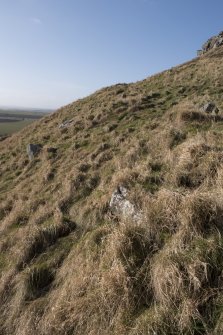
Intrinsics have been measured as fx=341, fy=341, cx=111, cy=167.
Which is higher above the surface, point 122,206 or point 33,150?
point 122,206

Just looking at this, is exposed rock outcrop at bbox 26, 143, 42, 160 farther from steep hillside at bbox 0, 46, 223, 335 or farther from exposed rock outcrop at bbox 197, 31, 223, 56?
exposed rock outcrop at bbox 197, 31, 223, 56

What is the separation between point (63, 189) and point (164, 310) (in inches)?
270

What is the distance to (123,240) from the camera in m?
6.21

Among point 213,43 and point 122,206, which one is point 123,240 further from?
point 213,43

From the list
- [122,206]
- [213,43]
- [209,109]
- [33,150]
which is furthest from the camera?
[213,43]

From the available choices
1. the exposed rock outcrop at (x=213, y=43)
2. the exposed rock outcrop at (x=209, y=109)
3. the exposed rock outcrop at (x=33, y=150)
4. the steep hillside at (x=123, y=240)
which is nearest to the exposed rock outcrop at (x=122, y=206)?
the steep hillside at (x=123, y=240)

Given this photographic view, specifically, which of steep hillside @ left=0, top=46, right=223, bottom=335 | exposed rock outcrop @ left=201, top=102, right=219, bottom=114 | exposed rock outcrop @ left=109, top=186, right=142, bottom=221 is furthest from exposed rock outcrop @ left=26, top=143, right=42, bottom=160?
exposed rock outcrop @ left=109, top=186, right=142, bottom=221

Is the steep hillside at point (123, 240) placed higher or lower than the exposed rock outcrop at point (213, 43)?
lower

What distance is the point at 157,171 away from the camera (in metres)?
9.10

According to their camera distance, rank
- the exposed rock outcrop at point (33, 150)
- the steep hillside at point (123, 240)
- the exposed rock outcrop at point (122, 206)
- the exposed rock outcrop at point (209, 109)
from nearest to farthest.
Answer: the steep hillside at point (123, 240) → the exposed rock outcrop at point (122, 206) → the exposed rock outcrop at point (209, 109) → the exposed rock outcrop at point (33, 150)

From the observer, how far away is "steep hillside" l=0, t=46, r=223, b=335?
5133 mm

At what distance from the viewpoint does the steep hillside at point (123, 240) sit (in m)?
5.13

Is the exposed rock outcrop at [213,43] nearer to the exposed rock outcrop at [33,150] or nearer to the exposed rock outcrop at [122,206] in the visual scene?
the exposed rock outcrop at [33,150]

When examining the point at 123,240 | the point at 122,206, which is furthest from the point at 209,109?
the point at 123,240
